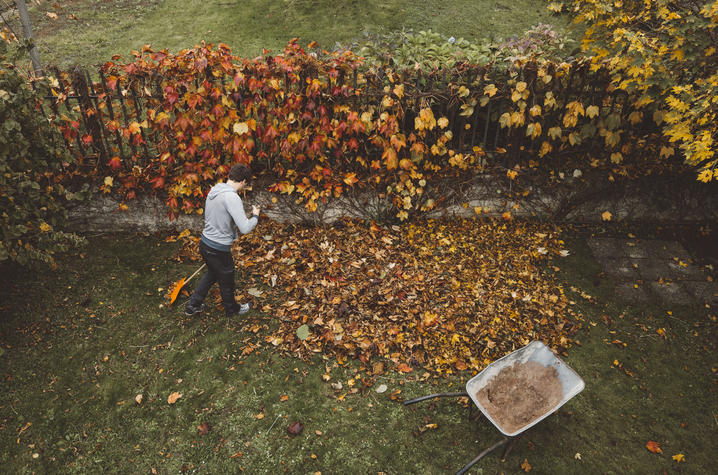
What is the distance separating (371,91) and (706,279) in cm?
488

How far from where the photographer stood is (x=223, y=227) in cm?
392

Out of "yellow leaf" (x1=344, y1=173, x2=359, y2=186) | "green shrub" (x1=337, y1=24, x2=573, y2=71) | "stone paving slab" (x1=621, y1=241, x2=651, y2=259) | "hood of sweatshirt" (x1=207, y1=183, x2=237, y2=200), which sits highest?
"green shrub" (x1=337, y1=24, x2=573, y2=71)

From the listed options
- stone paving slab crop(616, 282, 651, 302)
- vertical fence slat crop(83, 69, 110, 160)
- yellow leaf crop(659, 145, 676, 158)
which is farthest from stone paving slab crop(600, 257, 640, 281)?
vertical fence slat crop(83, 69, 110, 160)

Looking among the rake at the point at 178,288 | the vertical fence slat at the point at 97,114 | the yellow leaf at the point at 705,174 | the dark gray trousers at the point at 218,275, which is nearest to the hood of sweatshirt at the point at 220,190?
the dark gray trousers at the point at 218,275

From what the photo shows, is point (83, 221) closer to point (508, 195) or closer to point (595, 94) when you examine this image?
point (508, 195)

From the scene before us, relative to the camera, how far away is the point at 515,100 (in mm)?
5066

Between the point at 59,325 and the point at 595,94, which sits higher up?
the point at 595,94

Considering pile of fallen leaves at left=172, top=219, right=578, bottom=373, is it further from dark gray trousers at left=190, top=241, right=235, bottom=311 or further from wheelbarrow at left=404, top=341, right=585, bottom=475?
wheelbarrow at left=404, top=341, right=585, bottom=475

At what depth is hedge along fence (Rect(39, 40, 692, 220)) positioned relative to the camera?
15.9 feet

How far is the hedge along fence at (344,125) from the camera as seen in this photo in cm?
485

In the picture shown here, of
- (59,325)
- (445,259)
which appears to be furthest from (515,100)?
(59,325)

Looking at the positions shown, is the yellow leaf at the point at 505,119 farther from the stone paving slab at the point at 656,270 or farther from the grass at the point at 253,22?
the grass at the point at 253,22

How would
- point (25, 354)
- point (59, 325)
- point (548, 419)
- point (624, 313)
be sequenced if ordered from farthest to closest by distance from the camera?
point (624, 313)
point (59, 325)
point (25, 354)
point (548, 419)

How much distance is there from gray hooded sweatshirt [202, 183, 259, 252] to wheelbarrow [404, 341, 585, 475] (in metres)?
2.29
